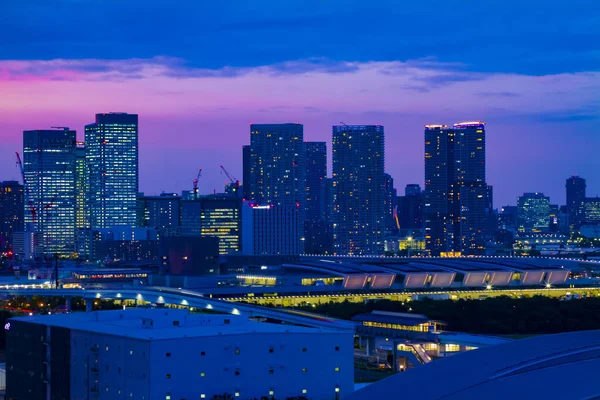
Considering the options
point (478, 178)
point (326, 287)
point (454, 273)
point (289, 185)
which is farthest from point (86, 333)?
point (478, 178)

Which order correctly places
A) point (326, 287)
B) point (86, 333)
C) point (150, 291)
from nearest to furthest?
point (86, 333) < point (150, 291) < point (326, 287)

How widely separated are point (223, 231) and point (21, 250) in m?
41.2

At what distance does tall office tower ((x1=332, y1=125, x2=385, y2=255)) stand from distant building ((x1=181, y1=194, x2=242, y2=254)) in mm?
23454

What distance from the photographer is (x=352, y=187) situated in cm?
18450

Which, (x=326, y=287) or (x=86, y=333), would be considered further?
(x=326, y=287)

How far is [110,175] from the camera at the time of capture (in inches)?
7761

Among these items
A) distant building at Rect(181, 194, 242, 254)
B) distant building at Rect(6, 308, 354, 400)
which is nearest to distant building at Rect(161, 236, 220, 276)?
distant building at Rect(6, 308, 354, 400)

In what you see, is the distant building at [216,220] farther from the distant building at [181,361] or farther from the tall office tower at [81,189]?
the distant building at [181,361]

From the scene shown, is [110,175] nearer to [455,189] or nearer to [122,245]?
[122,245]

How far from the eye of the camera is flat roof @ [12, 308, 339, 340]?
113ft

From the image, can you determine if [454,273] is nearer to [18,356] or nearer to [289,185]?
[18,356]

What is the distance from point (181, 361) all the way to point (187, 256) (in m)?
56.6

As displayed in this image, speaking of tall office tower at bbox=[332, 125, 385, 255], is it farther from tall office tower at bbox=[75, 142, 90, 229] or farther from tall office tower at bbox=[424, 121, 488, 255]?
tall office tower at bbox=[75, 142, 90, 229]

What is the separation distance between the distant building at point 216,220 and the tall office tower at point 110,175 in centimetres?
4131
